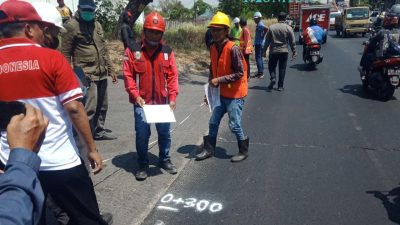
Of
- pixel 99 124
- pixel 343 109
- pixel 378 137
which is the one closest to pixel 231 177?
pixel 99 124

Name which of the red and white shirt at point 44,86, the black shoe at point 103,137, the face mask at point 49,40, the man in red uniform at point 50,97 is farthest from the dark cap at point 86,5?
the red and white shirt at point 44,86

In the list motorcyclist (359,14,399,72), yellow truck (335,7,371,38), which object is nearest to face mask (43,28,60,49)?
motorcyclist (359,14,399,72)

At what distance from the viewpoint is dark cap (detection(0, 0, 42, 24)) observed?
7.72ft

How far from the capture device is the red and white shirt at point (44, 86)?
7.81ft

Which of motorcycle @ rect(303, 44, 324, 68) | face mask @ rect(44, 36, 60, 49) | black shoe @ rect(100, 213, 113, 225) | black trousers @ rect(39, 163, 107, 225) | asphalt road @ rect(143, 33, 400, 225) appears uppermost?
face mask @ rect(44, 36, 60, 49)

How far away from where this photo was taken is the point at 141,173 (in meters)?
4.71

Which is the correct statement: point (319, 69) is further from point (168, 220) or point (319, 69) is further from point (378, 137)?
point (168, 220)

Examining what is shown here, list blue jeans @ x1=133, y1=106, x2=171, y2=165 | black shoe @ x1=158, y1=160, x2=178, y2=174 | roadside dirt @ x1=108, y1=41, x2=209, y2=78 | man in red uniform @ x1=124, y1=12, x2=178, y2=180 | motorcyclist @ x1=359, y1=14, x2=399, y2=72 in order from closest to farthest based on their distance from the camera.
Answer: man in red uniform @ x1=124, y1=12, x2=178, y2=180
blue jeans @ x1=133, y1=106, x2=171, y2=165
black shoe @ x1=158, y1=160, x2=178, y2=174
motorcyclist @ x1=359, y1=14, x2=399, y2=72
roadside dirt @ x1=108, y1=41, x2=209, y2=78

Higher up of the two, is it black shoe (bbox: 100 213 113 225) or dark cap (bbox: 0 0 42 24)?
dark cap (bbox: 0 0 42 24)

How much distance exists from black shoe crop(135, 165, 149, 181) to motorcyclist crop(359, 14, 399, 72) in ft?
21.1

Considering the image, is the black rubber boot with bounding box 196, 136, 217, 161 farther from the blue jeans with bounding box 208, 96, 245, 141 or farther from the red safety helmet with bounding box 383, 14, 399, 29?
the red safety helmet with bounding box 383, 14, 399, 29

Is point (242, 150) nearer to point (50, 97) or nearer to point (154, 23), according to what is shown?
point (154, 23)

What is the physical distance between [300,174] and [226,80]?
1441 mm

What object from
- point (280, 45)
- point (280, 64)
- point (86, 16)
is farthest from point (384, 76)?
point (86, 16)
